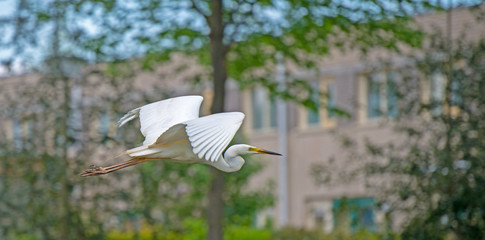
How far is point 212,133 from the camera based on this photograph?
8.12 meters

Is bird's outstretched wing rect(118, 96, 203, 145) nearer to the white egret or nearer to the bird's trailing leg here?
the white egret

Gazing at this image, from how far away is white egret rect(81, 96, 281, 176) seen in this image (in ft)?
26.5

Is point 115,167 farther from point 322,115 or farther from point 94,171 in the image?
point 322,115

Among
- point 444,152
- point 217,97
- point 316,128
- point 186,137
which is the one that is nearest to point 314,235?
point 217,97

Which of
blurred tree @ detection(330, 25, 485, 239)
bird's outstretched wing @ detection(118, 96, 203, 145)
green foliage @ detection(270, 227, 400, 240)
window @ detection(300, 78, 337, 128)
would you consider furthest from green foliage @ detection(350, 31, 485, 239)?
window @ detection(300, 78, 337, 128)

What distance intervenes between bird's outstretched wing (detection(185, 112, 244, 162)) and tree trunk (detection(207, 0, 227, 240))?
7.90m

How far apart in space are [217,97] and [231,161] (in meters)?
7.56

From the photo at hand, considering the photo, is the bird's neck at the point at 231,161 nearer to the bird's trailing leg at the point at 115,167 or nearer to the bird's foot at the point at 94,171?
the bird's trailing leg at the point at 115,167

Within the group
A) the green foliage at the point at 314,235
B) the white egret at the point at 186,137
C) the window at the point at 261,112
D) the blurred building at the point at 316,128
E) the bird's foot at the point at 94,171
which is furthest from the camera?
the window at the point at 261,112

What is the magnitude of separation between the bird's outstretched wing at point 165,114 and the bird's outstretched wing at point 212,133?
0.86 meters

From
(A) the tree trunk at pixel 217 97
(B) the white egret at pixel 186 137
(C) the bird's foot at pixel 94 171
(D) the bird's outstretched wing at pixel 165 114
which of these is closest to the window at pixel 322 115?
(A) the tree trunk at pixel 217 97

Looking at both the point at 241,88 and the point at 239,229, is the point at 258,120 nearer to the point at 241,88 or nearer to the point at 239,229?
the point at 239,229

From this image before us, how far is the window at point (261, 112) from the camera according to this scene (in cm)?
3203

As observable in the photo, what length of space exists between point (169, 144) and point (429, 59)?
7250 mm
